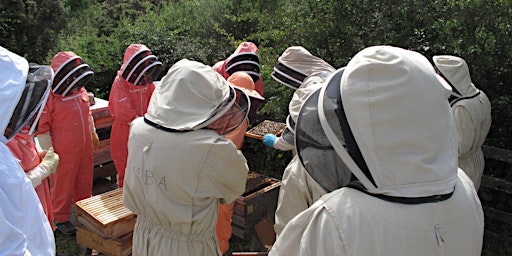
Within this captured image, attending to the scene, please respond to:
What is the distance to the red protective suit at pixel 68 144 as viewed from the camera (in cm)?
480

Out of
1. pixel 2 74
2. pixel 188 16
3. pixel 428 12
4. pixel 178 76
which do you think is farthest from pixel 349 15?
pixel 188 16

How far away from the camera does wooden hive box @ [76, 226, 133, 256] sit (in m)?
3.70

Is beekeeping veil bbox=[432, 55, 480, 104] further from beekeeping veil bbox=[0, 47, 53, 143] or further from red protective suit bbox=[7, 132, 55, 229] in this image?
red protective suit bbox=[7, 132, 55, 229]

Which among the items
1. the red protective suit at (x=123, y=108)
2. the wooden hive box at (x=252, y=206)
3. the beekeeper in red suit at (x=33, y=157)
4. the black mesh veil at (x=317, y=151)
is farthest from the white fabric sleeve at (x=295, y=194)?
the red protective suit at (x=123, y=108)

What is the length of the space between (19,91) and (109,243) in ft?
6.31

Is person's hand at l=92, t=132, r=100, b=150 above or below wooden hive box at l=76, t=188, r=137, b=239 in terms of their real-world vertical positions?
below

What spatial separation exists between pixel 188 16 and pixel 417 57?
32.0 ft

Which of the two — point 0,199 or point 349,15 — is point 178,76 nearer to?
point 0,199

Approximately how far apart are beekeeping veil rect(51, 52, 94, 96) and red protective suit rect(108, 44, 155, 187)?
0.55 meters

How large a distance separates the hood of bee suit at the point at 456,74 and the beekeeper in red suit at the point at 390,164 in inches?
106

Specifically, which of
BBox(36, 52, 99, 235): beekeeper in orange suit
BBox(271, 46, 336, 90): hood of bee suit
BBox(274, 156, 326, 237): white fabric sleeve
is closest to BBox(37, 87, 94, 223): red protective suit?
BBox(36, 52, 99, 235): beekeeper in orange suit

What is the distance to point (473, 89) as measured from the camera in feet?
13.2

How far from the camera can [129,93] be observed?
5.30 meters

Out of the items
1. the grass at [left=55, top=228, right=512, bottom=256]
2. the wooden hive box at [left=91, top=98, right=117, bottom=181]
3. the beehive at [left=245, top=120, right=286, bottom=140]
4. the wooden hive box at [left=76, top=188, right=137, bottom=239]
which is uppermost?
the beehive at [left=245, top=120, right=286, bottom=140]
